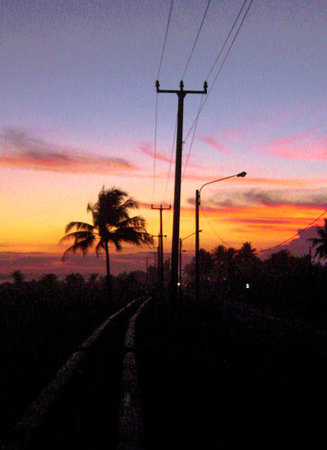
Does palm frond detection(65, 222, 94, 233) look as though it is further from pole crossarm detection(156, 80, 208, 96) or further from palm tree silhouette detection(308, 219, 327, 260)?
palm tree silhouette detection(308, 219, 327, 260)

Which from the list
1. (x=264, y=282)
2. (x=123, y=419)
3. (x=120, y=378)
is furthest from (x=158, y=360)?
(x=264, y=282)

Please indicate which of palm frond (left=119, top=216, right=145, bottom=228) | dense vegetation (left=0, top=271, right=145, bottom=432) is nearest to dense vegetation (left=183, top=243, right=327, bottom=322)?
palm frond (left=119, top=216, right=145, bottom=228)

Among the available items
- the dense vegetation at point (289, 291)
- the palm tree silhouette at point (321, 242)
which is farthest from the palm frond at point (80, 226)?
the palm tree silhouette at point (321, 242)

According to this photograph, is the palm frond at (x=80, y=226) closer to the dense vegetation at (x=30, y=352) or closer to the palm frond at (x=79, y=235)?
the palm frond at (x=79, y=235)

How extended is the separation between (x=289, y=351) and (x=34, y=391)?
19.2 feet

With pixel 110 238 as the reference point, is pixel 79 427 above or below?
below

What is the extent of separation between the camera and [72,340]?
11.1m

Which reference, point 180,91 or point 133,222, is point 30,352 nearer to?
point 180,91

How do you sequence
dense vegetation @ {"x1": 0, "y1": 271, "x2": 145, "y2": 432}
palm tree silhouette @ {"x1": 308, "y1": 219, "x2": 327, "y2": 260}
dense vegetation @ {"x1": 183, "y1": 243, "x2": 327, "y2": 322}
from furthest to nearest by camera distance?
palm tree silhouette @ {"x1": 308, "y1": 219, "x2": 327, "y2": 260}, dense vegetation @ {"x1": 183, "y1": 243, "x2": 327, "y2": 322}, dense vegetation @ {"x1": 0, "y1": 271, "x2": 145, "y2": 432}

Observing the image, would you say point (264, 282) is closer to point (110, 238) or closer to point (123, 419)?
point (110, 238)

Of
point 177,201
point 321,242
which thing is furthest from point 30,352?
point 321,242

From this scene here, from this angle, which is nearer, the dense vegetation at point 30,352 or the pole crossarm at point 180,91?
the dense vegetation at point 30,352

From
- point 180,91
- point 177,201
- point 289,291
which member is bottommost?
point 289,291

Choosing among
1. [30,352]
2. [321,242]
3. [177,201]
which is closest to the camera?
[30,352]
